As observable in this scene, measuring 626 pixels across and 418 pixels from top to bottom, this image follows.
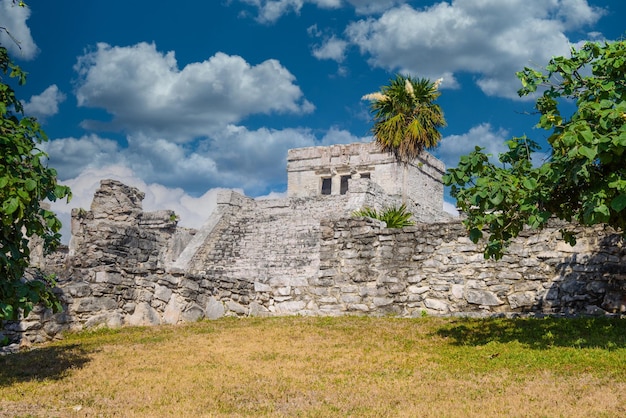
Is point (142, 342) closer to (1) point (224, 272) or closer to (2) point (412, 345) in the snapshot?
(2) point (412, 345)

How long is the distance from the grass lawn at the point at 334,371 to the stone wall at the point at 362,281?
1009 mm

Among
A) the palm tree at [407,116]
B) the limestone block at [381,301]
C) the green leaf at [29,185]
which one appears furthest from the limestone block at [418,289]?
the palm tree at [407,116]

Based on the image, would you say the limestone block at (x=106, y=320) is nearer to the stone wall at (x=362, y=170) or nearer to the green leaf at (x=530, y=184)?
the green leaf at (x=530, y=184)

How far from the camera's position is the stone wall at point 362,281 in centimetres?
1294

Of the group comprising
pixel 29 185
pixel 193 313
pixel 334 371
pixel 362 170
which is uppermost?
pixel 362 170

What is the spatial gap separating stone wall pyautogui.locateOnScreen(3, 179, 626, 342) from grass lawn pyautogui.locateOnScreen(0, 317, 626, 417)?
101cm

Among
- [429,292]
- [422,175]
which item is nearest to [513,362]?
[429,292]

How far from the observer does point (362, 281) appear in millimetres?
15180

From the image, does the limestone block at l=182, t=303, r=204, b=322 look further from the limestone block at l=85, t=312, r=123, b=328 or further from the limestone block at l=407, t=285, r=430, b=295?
the limestone block at l=407, t=285, r=430, b=295

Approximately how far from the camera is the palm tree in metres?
33.9

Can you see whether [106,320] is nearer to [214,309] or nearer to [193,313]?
[193,313]

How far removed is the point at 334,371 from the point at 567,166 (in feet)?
13.3

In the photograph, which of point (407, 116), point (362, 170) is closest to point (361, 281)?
point (407, 116)

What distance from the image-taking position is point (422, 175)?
43.0 m
